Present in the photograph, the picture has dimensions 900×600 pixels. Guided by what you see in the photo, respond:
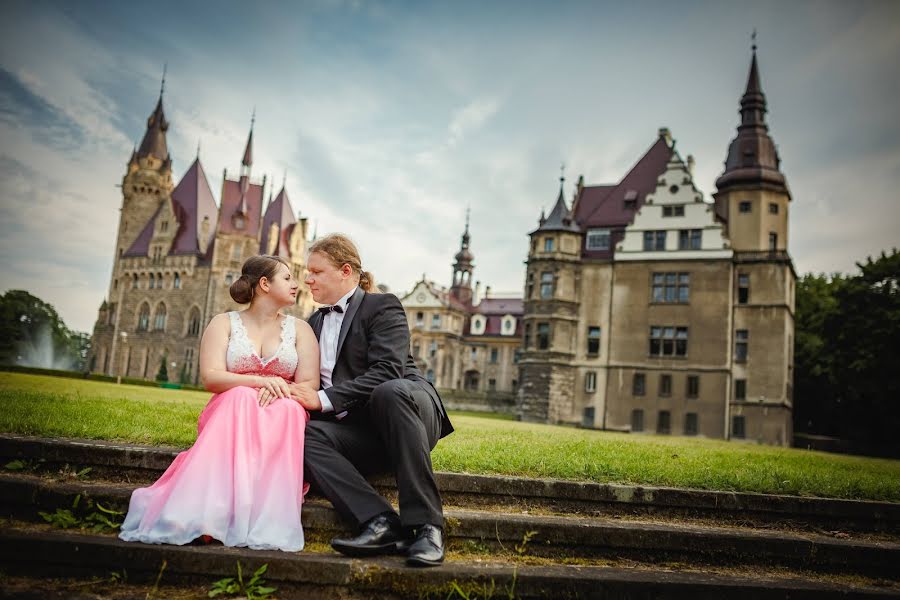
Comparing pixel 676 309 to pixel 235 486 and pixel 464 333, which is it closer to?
pixel 235 486

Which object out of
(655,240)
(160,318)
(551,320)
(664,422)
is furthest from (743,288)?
(160,318)

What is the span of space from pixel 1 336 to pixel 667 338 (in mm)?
49375

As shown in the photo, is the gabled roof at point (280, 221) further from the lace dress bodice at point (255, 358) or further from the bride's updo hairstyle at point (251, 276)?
the lace dress bodice at point (255, 358)

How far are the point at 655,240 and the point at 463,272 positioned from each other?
118 feet

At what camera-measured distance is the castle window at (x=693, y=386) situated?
1283 inches

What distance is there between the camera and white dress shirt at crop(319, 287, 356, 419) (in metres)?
4.79

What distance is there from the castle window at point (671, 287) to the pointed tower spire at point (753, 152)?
19.3ft

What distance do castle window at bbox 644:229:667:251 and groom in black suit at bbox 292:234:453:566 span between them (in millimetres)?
32173

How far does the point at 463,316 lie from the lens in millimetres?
66812

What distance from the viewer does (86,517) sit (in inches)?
155

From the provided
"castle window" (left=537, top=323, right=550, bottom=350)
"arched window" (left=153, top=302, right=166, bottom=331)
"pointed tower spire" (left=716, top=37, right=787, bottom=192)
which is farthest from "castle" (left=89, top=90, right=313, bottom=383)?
"pointed tower spire" (left=716, top=37, right=787, bottom=192)

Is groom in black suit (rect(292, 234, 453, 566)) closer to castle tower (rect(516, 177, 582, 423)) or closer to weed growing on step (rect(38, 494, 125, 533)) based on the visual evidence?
weed growing on step (rect(38, 494, 125, 533))

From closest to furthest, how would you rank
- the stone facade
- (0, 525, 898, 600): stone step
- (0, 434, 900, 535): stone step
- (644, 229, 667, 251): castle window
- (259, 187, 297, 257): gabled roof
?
1. (0, 525, 898, 600): stone step
2. (0, 434, 900, 535): stone step
3. (644, 229, 667, 251): castle window
4. the stone facade
5. (259, 187, 297, 257): gabled roof

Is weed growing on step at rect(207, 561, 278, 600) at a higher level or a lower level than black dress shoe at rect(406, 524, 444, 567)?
lower
